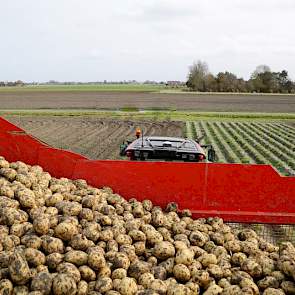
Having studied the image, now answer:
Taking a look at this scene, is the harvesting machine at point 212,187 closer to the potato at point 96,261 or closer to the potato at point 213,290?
the potato at point 213,290

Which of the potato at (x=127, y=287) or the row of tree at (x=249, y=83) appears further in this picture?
the row of tree at (x=249, y=83)

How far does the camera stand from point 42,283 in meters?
3.24

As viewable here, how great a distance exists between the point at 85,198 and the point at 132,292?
4.55 feet

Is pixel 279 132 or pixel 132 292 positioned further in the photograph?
pixel 279 132

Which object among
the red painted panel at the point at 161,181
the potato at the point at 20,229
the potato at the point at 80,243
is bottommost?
the potato at the point at 80,243

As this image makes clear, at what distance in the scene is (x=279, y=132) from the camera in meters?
22.4

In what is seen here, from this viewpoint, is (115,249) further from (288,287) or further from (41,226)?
(288,287)

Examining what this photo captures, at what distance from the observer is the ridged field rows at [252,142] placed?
1383 cm

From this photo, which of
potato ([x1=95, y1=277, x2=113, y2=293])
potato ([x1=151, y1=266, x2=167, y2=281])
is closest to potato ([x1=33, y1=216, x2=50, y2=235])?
potato ([x1=95, y1=277, x2=113, y2=293])

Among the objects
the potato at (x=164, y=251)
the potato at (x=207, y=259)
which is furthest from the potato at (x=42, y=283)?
the potato at (x=207, y=259)

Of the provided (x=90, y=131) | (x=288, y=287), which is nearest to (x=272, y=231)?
(x=288, y=287)

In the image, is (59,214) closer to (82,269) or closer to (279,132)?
(82,269)

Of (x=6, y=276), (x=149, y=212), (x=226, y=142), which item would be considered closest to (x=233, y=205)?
(x=149, y=212)

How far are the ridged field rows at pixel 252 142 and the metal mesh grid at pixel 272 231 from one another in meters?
5.44
